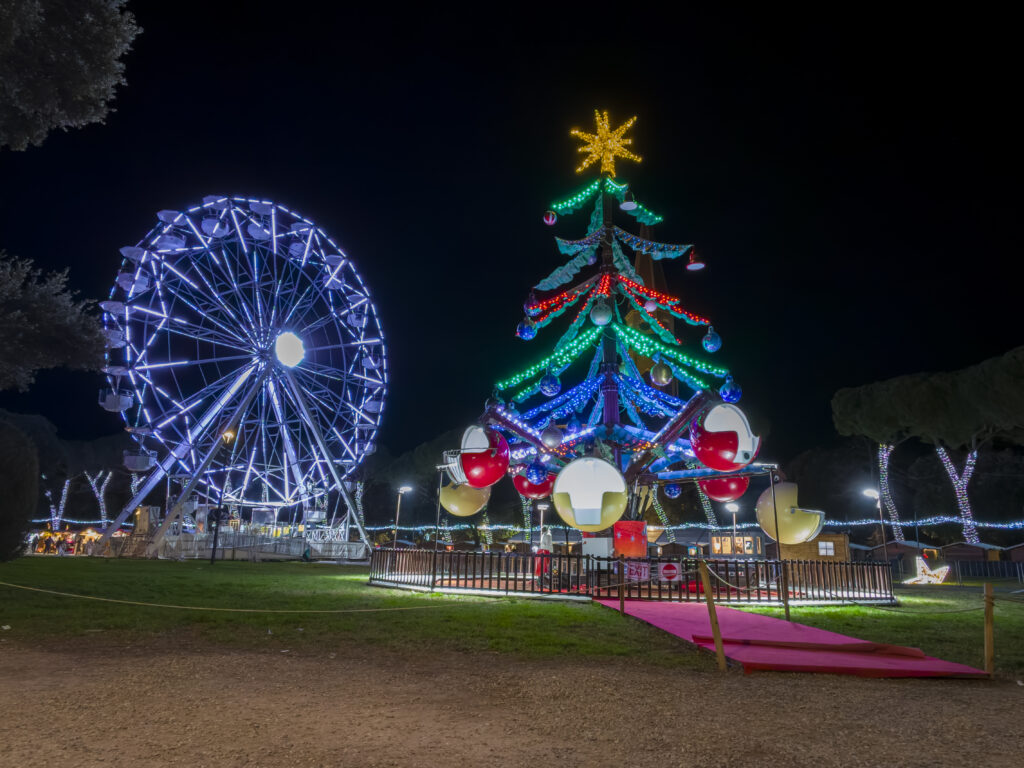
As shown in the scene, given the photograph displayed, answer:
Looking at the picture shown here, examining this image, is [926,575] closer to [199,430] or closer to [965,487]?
[965,487]

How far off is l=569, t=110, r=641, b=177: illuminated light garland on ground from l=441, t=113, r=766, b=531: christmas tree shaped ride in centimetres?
3

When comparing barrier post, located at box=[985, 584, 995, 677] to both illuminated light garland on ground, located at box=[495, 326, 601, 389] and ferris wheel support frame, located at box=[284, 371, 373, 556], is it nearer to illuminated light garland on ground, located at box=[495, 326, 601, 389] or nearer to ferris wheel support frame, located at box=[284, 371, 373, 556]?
illuminated light garland on ground, located at box=[495, 326, 601, 389]

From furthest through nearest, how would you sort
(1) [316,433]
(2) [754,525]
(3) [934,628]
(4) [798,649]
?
(2) [754,525], (1) [316,433], (3) [934,628], (4) [798,649]

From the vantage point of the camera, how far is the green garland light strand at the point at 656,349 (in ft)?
53.0

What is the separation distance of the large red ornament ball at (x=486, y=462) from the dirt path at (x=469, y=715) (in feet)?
27.2

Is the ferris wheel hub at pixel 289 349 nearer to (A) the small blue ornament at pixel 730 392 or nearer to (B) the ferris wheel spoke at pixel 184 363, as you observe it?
(B) the ferris wheel spoke at pixel 184 363

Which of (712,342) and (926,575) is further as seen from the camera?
(926,575)

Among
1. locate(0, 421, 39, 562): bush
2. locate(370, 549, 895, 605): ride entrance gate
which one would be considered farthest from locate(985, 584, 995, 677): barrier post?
locate(0, 421, 39, 562): bush

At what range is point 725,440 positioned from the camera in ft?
42.3

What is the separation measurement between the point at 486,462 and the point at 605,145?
30.7ft

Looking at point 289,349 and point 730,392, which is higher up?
point 289,349

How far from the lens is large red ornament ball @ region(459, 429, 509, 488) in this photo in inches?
592

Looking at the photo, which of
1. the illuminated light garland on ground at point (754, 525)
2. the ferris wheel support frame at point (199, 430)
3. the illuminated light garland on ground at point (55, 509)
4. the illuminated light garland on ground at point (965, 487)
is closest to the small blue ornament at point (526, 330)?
the illuminated light garland on ground at point (754, 525)

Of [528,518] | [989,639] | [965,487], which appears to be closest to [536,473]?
[989,639]
